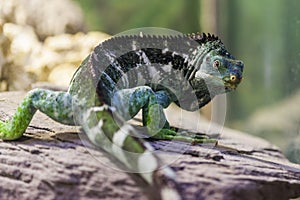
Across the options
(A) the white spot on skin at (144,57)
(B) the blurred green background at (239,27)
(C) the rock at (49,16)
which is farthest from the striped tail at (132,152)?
(B) the blurred green background at (239,27)

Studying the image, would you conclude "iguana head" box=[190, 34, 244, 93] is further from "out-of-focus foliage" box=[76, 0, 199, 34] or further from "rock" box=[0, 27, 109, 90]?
"out-of-focus foliage" box=[76, 0, 199, 34]

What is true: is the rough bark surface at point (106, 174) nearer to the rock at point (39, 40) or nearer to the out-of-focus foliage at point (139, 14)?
the rock at point (39, 40)

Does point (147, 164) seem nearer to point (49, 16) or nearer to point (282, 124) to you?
point (282, 124)

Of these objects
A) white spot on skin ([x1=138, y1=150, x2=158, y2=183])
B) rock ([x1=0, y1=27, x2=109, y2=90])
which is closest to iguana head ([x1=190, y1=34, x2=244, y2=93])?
white spot on skin ([x1=138, y1=150, x2=158, y2=183])

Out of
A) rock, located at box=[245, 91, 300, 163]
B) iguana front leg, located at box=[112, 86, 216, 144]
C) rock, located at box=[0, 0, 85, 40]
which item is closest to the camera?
iguana front leg, located at box=[112, 86, 216, 144]

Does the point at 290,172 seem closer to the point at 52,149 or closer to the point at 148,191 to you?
the point at 148,191

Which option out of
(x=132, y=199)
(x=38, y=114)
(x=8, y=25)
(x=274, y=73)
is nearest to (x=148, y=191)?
(x=132, y=199)
